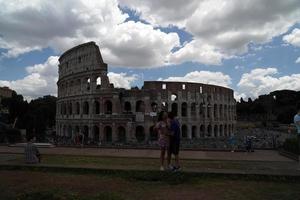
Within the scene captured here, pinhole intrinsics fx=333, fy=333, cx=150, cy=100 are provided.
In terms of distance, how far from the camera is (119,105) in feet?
151

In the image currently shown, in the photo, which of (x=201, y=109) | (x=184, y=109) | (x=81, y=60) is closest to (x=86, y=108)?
(x=81, y=60)

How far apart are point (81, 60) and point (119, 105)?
10.2m

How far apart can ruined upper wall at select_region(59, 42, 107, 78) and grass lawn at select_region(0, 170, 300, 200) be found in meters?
38.4

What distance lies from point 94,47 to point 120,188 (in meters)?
41.2

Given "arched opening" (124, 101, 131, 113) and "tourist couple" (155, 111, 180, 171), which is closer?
"tourist couple" (155, 111, 180, 171)

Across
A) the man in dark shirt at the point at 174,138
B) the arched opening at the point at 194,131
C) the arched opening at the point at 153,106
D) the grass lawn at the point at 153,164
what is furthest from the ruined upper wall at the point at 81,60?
the man in dark shirt at the point at 174,138

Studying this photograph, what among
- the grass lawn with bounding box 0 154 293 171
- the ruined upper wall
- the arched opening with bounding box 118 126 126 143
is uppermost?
the ruined upper wall

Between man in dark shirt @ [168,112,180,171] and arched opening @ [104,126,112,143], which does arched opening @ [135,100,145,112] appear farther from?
man in dark shirt @ [168,112,180,171]

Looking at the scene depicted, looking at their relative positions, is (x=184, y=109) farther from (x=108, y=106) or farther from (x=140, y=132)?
(x=108, y=106)

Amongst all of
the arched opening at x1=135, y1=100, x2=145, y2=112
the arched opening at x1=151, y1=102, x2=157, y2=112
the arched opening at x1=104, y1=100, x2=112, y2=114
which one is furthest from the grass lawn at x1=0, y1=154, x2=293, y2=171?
the arched opening at x1=151, y1=102, x2=157, y2=112

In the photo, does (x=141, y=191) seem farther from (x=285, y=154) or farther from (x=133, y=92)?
(x=133, y=92)

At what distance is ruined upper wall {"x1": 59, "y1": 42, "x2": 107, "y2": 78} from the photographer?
47.4m

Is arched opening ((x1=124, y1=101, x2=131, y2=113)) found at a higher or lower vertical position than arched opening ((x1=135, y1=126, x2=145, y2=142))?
higher

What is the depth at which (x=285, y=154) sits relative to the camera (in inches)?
854
